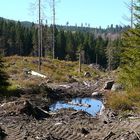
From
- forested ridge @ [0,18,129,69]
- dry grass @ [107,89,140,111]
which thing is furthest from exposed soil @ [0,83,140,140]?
forested ridge @ [0,18,129,69]

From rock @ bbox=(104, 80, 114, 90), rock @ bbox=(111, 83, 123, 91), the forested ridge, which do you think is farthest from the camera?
the forested ridge

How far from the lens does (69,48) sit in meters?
110

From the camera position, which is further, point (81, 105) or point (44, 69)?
point (44, 69)

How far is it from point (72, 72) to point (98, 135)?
4012 cm

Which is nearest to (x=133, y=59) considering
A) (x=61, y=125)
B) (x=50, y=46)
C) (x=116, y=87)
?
(x=61, y=125)

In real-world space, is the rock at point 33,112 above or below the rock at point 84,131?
below

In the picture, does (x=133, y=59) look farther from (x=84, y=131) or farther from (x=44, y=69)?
(x=44, y=69)

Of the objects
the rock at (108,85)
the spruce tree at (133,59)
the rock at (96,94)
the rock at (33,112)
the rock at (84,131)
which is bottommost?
the rock at (96,94)

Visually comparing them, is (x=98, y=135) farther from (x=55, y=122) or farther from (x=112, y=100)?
(x=112, y=100)

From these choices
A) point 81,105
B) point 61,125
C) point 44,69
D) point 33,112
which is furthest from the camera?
point 44,69

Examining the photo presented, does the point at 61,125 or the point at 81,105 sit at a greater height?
the point at 61,125

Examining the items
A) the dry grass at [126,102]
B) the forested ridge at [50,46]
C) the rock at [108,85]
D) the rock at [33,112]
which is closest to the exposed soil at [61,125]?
the rock at [33,112]

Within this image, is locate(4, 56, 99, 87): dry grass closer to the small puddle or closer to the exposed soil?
the small puddle

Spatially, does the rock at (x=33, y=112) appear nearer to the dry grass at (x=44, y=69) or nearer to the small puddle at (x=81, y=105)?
the small puddle at (x=81, y=105)
